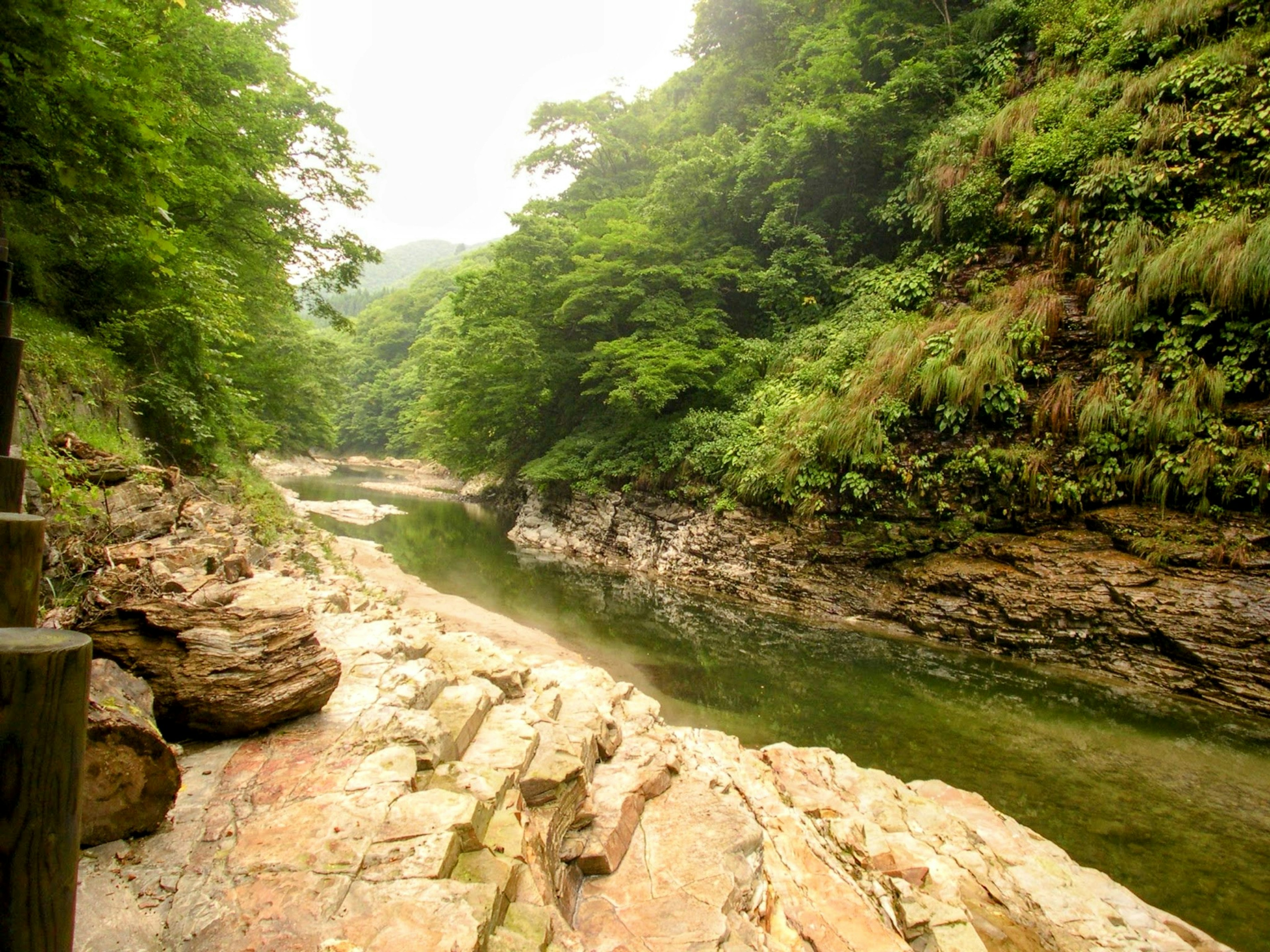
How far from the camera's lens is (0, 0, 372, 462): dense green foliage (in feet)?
11.0

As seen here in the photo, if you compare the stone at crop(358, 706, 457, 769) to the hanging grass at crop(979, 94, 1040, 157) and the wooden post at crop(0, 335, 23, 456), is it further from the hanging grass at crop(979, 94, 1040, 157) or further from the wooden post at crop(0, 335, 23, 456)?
the hanging grass at crop(979, 94, 1040, 157)

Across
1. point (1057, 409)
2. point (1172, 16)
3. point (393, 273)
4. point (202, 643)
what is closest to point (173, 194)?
point (202, 643)

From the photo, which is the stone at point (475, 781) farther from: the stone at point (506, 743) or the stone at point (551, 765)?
the stone at point (551, 765)

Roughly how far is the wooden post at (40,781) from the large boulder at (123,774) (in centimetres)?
166

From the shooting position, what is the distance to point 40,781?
0.90m

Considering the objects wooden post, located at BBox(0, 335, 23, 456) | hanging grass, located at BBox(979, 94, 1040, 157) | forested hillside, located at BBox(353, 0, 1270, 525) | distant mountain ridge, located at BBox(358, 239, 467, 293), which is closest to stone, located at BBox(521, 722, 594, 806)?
wooden post, located at BBox(0, 335, 23, 456)

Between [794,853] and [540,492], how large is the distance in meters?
16.7

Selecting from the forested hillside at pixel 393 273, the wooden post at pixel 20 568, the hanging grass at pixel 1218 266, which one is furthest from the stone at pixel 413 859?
the forested hillside at pixel 393 273

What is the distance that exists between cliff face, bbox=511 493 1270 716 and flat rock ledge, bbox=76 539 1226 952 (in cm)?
478

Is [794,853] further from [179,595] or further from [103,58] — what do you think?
[103,58]

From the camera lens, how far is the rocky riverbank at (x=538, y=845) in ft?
7.16

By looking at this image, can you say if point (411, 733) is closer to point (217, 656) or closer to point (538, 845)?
point (538, 845)

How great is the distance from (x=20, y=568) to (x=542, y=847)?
110 inches

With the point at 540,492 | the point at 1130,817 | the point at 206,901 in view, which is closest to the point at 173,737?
the point at 206,901
